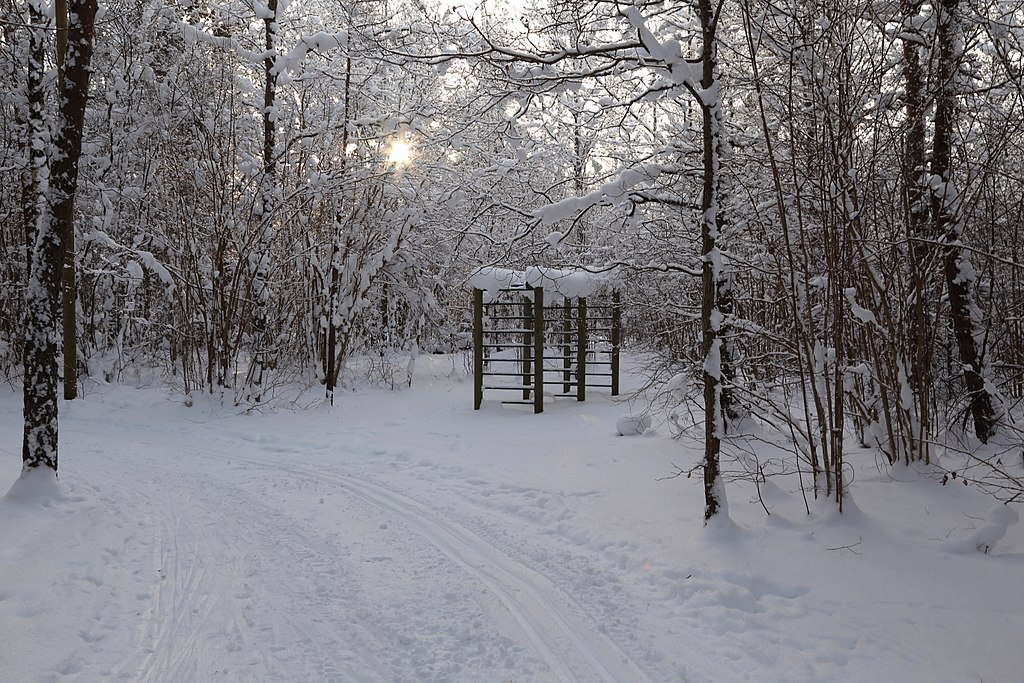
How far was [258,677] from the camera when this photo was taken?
10.2 ft

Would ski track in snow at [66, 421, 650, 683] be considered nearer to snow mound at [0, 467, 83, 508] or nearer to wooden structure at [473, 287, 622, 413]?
snow mound at [0, 467, 83, 508]

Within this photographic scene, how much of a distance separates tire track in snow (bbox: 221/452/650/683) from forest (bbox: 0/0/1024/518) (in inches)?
63.2

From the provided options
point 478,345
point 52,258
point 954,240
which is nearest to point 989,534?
point 954,240

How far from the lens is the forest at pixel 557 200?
4.94 metres

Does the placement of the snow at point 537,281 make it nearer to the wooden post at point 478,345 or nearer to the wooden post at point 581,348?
the wooden post at point 478,345

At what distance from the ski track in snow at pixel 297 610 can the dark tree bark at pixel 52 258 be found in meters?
1.14

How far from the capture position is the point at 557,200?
1350cm

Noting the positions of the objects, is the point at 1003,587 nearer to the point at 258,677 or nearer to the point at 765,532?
the point at 765,532

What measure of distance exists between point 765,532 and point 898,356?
1.82m

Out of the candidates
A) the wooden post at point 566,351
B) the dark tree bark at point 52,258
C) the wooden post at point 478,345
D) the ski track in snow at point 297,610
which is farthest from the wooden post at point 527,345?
the dark tree bark at point 52,258

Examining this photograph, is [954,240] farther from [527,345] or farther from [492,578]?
[527,345]

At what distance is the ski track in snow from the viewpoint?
10.5 ft

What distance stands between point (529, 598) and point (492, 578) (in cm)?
37

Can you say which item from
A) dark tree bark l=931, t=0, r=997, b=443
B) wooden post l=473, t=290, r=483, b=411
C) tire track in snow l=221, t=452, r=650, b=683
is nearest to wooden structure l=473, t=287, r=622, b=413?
wooden post l=473, t=290, r=483, b=411
